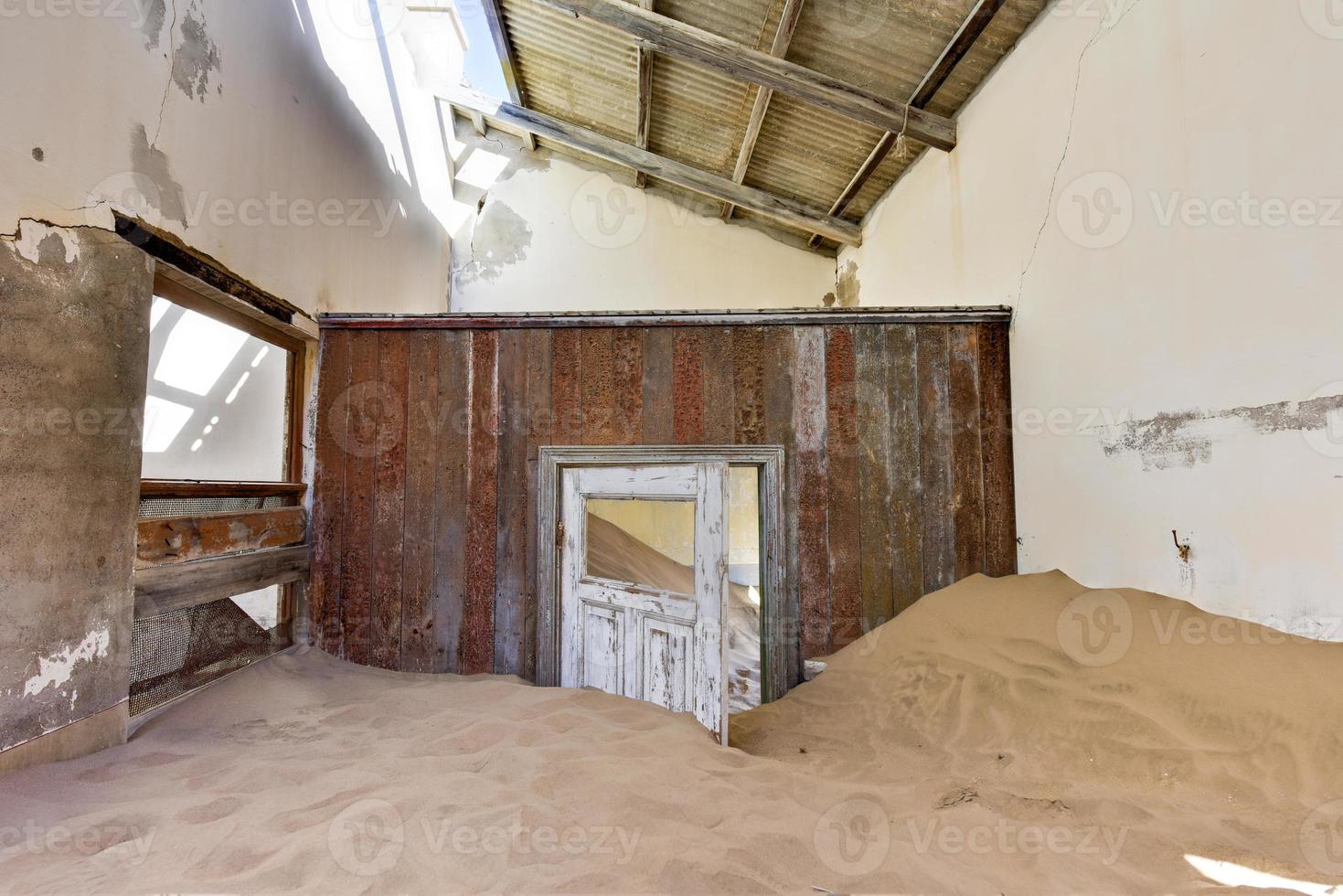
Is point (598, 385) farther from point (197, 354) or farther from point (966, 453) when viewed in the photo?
point (197, 354)

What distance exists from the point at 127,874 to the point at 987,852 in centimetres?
248

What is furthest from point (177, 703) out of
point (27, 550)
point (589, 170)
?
point (589, 170)

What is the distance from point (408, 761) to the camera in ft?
7.63

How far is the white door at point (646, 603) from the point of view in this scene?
10.7 feet

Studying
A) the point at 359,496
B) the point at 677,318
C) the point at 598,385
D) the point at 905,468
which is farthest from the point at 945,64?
the point at 359,496

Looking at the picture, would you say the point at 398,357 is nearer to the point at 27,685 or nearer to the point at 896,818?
the point at 27,685

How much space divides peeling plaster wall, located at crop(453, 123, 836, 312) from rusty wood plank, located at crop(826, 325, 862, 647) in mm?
4277

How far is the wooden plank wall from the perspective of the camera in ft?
12.4

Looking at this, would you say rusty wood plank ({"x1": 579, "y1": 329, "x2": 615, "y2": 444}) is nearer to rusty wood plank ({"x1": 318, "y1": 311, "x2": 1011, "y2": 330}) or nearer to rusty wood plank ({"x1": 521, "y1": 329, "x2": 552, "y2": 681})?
rusty wood plank ({"x1": 318, "y1": 311, "x2": 1011, "y2": 330})

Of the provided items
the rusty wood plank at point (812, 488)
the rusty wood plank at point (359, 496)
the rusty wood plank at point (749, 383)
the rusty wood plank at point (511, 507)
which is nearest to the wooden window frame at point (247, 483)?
the rusty wood plank at point (359, 496)

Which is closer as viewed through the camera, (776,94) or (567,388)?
(567,388)

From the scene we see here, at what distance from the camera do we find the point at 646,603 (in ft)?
11.6

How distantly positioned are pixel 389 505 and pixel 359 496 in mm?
201

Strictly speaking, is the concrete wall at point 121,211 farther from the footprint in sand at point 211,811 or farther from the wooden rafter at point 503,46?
the wooden rafter at point 503,46
